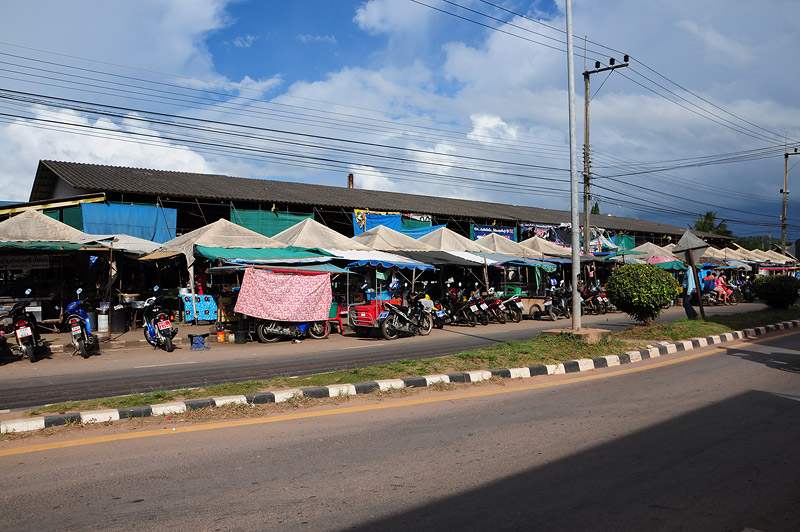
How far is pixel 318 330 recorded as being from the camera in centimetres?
1541

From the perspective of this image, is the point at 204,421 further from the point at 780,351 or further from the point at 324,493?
the point at 780,351

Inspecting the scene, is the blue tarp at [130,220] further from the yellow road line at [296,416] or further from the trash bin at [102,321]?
the yellow road line at [296,416]

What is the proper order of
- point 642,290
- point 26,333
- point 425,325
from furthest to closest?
point 425,325, point 642,290, point 26,333

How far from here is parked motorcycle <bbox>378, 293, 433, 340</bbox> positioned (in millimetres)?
15422

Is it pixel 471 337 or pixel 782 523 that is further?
pixel 471 337

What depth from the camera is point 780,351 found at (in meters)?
11.6

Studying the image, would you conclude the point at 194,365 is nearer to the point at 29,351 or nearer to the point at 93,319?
the point at 29,351

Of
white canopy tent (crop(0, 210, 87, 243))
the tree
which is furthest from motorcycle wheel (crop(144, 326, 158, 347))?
the tree

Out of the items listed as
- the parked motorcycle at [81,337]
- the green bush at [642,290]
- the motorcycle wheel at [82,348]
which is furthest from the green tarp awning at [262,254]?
the green bush at [642,290]

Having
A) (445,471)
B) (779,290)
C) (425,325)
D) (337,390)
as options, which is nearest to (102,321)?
(425,325)

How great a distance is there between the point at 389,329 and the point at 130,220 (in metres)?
12.7

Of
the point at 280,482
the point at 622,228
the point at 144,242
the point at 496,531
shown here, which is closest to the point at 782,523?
the point at 496,531

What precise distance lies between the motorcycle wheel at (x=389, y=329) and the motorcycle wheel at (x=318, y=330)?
1552mm

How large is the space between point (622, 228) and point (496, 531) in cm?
4263
